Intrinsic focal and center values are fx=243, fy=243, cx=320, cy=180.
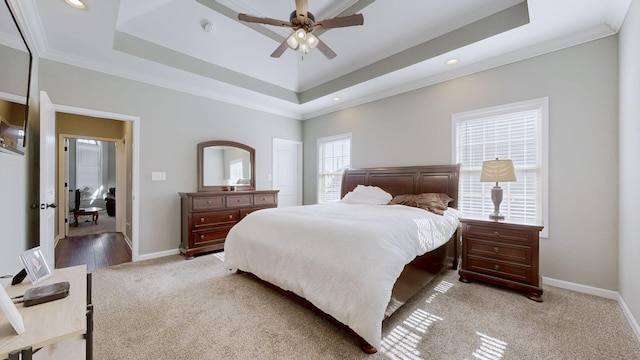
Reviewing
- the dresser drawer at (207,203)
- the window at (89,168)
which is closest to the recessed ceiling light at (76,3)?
the dresser drawer at (207,203)

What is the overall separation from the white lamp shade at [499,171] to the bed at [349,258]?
60cm

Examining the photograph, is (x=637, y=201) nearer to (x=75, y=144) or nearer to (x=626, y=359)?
(x=626, y=359)

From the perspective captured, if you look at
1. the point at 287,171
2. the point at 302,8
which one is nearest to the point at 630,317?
the point at 302,8

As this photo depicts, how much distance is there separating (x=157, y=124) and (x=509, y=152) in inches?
198

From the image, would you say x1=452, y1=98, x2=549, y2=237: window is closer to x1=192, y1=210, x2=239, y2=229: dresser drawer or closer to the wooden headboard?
the wooden headboard

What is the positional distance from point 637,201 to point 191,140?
525 cm

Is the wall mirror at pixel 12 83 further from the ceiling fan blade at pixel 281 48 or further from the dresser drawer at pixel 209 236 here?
the dresser drawer at pixel 209 236

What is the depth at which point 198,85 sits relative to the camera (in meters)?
4.06

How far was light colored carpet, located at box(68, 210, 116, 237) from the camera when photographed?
562cm

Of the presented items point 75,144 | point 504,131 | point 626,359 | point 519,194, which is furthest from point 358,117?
point 75,144

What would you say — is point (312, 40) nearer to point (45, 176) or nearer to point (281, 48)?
point (281, 48)

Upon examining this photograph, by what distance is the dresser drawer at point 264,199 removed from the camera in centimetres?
447

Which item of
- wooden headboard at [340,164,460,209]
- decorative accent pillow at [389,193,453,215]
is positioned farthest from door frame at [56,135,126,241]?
decorative accent pillow at [389,193,453,215]

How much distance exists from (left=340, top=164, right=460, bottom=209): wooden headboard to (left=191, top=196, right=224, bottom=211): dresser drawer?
2250mm
